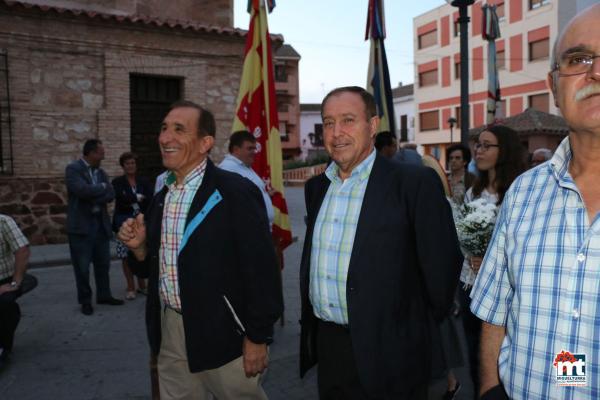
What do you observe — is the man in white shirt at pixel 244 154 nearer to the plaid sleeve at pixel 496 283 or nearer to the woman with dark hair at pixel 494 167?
the woman with dark hair at pixel 494 167

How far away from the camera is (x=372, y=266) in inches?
94.3

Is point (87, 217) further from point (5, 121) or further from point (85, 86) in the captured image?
point (85, 86)

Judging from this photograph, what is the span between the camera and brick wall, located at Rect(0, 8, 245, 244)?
10805mm

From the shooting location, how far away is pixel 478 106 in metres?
40.3

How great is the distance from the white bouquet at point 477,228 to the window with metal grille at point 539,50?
3615 centimetres

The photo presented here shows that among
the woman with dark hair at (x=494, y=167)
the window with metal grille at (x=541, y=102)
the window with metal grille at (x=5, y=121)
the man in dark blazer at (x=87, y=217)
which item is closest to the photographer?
the woman with dark hair at (x=494, y=167)

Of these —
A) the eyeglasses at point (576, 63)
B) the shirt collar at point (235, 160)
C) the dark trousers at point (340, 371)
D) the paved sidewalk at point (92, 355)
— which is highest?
the eyeglasses at point (576, 63)

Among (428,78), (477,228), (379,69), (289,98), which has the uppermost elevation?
(428,78)

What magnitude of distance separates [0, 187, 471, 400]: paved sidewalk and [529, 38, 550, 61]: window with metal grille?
33.9 m

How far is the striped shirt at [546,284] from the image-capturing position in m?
1.43

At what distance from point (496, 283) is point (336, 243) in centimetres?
94

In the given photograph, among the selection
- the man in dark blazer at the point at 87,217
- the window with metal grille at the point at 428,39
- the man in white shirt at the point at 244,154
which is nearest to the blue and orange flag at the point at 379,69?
the man in white shirt at the point at 244,154

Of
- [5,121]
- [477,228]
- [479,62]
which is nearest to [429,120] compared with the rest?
[479,62]

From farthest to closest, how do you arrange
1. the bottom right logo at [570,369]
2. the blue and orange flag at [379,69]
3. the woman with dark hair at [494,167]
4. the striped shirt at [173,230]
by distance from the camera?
1. the blue and orange flag at [379,69]
2. the woman with dark hair at [494,167]
3. the striped shirt at [173,230]
4. the bottom right logo at [570,369]
